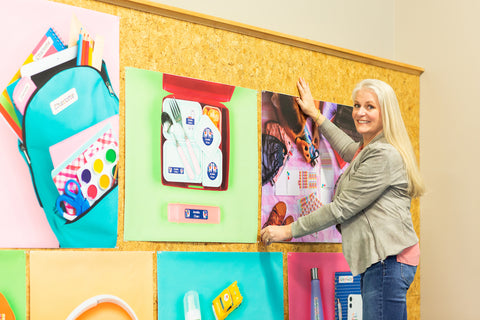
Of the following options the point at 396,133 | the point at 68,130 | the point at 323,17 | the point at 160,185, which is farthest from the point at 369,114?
the point at 68,130

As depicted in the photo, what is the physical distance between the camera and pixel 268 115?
207cm

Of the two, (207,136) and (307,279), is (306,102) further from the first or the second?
(307,279)

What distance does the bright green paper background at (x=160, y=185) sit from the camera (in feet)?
5.75

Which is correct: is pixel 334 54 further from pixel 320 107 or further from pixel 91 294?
pixel 91 294

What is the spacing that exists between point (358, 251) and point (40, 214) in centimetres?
97

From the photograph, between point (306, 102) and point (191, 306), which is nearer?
Answer: point (191, 306)

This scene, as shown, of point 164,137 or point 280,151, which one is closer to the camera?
point 164,137

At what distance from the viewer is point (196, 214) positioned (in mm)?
1864

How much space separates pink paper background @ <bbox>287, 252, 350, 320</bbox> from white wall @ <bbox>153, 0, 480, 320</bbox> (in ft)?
1.78

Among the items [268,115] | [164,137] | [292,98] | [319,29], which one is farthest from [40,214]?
[319,29]

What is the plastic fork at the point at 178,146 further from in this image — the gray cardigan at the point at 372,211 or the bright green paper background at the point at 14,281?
the bright green paper background at the point at 14,281

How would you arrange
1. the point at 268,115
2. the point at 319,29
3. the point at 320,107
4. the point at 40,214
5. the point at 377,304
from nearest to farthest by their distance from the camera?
the point at 40,214
the point at 377,304
the point at 268,115
the point at 320,107
the point at 319,29

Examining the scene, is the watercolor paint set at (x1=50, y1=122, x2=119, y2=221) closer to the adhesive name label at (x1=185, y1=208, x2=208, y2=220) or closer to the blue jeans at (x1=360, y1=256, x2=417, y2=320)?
the adhesive name label at (x1=185, y1=208, x2=208, y2=220)

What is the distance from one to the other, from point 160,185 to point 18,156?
44 cm
